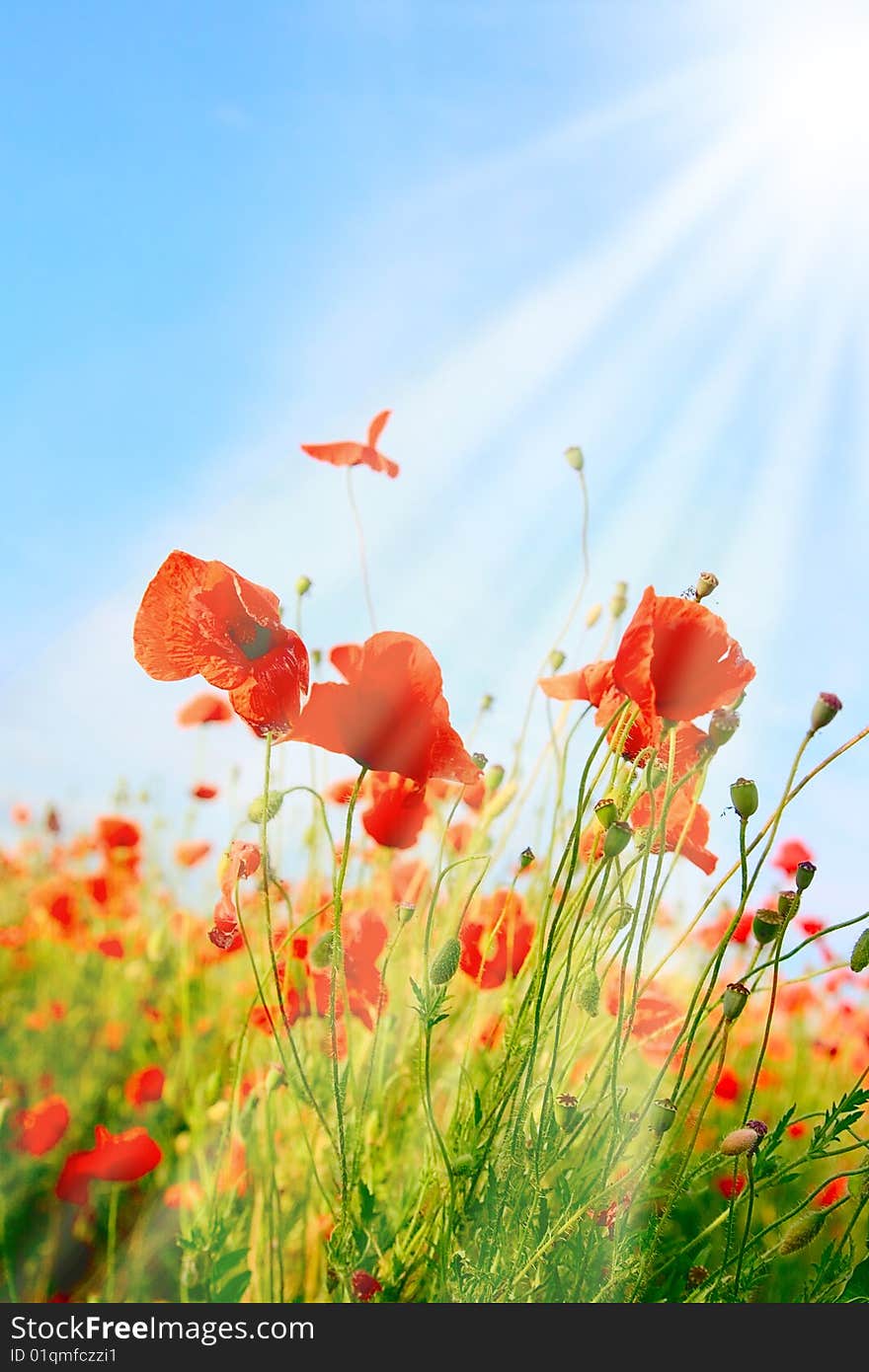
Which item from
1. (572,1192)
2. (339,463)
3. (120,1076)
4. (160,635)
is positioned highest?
(339,463)

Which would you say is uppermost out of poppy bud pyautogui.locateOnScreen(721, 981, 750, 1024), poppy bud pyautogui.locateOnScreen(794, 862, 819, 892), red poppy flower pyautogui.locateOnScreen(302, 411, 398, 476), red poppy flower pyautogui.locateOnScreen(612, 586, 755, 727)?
red poppy flower pyautogui.locateOnScreen(302, 411, 398, 476)

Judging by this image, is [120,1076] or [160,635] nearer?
[160,635]

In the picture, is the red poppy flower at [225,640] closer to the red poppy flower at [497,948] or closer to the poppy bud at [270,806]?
the poppy bud at [270,806]

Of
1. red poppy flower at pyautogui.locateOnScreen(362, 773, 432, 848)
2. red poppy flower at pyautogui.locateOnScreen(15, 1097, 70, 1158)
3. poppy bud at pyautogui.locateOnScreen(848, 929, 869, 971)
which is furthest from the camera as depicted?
red poppy flower at pyautogui.locateOnScreen(15, 1097, 70, 1158)

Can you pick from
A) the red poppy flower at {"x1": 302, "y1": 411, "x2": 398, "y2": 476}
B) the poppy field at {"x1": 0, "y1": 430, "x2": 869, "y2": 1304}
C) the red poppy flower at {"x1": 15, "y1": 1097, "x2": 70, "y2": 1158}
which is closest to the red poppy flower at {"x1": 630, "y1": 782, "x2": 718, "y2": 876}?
the poppy field at {"x1": 0, "y1": 430, "x2": 869, "y2": 1304}

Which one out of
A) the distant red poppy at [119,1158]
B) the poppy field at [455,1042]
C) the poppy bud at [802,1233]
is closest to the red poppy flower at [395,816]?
the poppy field at [455,1042]

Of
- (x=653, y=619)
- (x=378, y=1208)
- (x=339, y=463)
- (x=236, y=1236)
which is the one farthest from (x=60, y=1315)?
(x=339, y=463)

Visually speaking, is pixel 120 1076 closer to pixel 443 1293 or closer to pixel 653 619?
pixel 443 1293

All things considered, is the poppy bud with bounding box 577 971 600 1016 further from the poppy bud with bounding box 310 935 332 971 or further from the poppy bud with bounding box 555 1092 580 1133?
the poppy bud with bounding box 310 935 332 971
